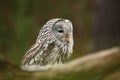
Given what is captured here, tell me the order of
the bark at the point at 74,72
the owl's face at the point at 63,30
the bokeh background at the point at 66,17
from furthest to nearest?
the bokeh background at the point at 66,17, the owl's face at the point at 63,30, the bark at the point at 74,72

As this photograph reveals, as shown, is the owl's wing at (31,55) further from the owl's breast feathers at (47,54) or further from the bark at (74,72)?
the bark at (74,72)

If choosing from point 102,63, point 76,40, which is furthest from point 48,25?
point 76,40

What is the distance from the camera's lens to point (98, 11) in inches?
269

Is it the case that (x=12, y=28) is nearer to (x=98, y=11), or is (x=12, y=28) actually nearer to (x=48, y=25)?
(x=98, y=11)

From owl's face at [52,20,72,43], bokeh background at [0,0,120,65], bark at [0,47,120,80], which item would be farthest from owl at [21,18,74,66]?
bokeh background at [0,0,120,65]

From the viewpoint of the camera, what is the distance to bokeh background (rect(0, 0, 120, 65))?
6.66 meters

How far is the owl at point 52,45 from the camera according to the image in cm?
329

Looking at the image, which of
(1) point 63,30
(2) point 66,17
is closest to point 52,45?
(1) point 63,30

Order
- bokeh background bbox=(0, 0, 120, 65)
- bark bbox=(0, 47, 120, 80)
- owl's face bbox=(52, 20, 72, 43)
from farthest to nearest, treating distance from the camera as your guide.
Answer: bokeh background bbox=(0, 0, 120, 65) < owl's face bbox=(52, 20, 72, 43) < bark bbox=(0, 47, 120, 80)

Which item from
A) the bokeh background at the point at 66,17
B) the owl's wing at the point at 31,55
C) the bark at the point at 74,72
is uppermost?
the bark at the point at 74,72

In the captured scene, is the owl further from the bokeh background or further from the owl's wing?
the bokeh background

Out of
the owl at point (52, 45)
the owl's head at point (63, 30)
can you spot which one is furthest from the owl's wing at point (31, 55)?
the owl's head at point (63, 30)

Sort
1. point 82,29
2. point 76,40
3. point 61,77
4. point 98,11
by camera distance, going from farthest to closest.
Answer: point 82,29 → point 76,40 → point 98,11 → point 61,77

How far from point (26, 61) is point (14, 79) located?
3.94ft
